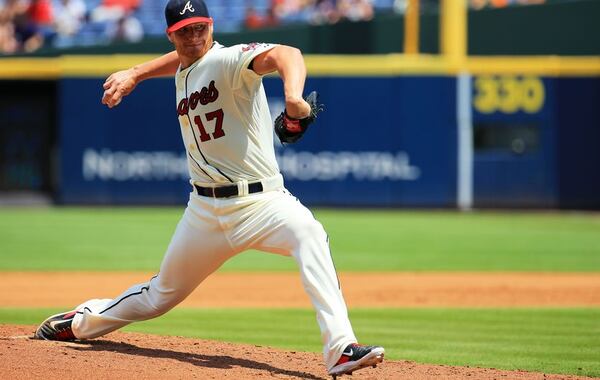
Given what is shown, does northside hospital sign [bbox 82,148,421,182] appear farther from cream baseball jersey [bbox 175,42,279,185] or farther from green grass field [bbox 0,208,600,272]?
cream baseball jersey [bbox 175,42,279,185]

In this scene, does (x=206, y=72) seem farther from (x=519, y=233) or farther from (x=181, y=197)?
(x=181, y=197)

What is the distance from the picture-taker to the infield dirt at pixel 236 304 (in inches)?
195

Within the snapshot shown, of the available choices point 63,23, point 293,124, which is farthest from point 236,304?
point 63,23

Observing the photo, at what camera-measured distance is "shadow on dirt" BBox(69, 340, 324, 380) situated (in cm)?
509

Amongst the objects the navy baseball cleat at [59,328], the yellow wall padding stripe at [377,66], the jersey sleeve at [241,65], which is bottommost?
the navy baseball cleat at [59,328]

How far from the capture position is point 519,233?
15.1 m

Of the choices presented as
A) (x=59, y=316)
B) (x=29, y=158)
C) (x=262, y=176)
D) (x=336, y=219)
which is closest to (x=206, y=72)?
(x=262, y=176)

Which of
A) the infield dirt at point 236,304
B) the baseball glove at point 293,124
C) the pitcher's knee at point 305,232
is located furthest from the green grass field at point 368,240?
the baseball glove at point 293,124

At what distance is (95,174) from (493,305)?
1139cm

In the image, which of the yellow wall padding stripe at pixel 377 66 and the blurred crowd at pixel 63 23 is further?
the blurred crowd at pixel 63 23

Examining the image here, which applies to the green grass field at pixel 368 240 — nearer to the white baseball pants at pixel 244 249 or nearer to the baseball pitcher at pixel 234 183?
the white baseball pants at pixel 244 249

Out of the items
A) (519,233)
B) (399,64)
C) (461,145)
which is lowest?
(519,233)

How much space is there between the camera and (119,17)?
781 inches

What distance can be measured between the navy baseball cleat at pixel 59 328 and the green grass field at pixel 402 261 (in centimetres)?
137
